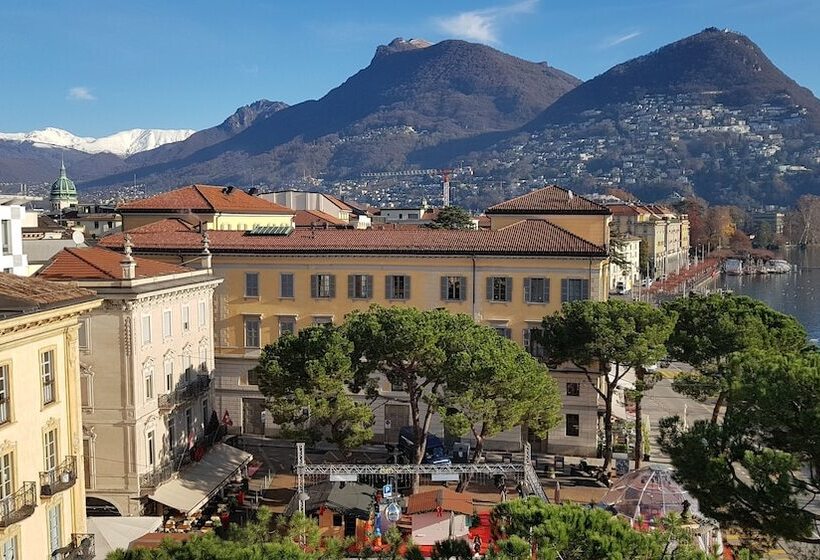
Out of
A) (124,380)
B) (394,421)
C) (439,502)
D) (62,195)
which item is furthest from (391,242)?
(62,195)

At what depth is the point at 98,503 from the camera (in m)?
28.2

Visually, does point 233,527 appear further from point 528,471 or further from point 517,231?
point 517,231

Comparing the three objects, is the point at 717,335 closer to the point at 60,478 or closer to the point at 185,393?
the point at 185,393

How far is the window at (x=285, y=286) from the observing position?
39.5m

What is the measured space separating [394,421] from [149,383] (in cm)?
1312

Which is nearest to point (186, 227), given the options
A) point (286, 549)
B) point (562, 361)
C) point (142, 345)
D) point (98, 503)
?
point (142, 345)

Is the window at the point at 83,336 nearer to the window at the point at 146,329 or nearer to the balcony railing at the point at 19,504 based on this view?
the window at the point at 146,329

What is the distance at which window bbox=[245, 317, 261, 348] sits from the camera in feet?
130

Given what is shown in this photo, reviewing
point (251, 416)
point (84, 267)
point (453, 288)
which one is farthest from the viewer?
point (251, 416)

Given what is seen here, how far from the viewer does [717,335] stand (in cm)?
3338

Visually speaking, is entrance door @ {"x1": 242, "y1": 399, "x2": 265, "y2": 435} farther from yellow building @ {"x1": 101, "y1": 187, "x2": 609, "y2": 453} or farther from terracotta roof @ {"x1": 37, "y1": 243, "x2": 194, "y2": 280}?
terracotta roof @ {"x1": 37, "y1": 243, "x2": 194, "y2": 280}

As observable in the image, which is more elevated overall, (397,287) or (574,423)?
(397,287)

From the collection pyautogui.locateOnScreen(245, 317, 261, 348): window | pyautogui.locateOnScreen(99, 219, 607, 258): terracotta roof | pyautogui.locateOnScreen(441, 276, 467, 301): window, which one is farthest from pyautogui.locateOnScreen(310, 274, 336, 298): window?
pyautogui.locateOnScreen(441, 276, 467, 301): window

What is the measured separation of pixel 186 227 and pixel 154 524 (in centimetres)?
2253
